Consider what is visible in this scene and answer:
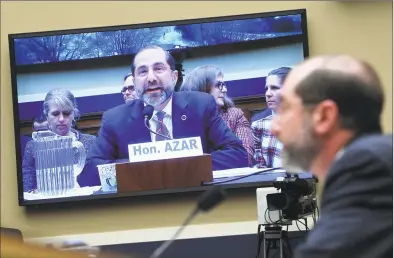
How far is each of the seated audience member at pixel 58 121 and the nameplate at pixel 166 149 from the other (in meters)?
0.36

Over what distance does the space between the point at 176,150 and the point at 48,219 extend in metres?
1.11

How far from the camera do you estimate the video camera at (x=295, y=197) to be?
169 inches

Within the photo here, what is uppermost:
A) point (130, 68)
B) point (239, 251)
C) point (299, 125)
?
point (130, 68)

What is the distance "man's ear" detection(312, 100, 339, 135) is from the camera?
1.32 m

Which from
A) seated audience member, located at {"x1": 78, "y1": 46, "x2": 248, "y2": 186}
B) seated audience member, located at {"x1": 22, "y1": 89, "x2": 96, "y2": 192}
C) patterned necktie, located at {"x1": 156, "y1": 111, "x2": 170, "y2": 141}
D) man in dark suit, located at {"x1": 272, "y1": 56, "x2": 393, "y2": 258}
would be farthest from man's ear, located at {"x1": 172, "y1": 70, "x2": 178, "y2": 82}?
man in dark suit, located at {"x1": 272, "y1": 56, "x2": 393, "y2": 258}

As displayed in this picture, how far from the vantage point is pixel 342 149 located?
1321mm

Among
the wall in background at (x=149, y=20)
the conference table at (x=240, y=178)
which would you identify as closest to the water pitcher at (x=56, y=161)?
the wall in background at (x=149, y=20)

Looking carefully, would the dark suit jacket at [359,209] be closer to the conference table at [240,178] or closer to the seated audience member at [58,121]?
the conference table at [240,178]

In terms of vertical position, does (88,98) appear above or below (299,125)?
above

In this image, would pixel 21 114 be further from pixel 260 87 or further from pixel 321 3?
A: pixel 321 3

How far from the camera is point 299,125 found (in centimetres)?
137

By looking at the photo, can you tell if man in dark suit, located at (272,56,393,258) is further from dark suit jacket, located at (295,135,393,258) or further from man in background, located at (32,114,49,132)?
man in background, located at (32,114,49,132)

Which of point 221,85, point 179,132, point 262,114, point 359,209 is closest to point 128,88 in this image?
point 179,132

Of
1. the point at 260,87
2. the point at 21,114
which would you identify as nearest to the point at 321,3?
the point at 260,87
